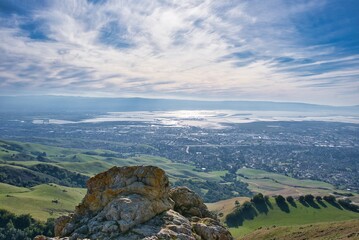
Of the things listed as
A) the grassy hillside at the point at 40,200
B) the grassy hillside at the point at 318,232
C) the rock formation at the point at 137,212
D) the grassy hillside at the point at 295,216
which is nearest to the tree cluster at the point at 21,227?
the grassy hillside at the point at 40,200

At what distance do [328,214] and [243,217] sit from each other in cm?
1848

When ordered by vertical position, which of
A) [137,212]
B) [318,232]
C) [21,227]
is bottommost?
[21,227]

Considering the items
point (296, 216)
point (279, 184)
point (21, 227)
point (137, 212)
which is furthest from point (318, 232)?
point (279, 184)

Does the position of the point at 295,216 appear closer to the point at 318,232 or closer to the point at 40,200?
the point at 318,232

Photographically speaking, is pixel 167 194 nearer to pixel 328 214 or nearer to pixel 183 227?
pixel 183 227

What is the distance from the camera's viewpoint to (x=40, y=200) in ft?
359

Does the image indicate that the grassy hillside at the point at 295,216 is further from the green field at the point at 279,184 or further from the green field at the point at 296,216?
the green field at the point at 279,184

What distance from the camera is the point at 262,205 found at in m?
79.7

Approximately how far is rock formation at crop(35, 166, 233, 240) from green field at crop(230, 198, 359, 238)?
4761cm

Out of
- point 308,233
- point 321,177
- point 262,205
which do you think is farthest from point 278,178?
point 308,233

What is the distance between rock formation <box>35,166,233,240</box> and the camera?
679 inches

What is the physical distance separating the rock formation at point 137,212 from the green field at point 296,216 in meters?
47.6

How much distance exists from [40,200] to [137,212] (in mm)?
103356

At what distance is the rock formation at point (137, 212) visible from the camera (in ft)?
56.6
